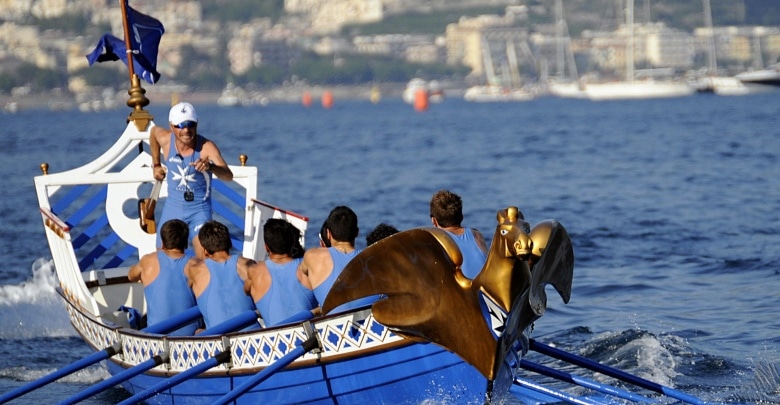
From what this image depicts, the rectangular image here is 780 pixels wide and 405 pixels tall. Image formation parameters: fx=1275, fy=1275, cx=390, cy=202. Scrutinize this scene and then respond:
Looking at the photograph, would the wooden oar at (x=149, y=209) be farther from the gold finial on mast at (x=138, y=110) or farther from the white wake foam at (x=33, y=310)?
the white wake foam at (x=33, y=310)

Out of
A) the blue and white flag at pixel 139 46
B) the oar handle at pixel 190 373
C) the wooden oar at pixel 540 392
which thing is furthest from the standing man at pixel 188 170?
the wooden oar at pixel 540 392

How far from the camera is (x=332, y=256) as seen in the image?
8.44 metres

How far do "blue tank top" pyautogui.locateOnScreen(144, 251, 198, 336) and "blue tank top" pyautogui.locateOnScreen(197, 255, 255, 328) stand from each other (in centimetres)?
50

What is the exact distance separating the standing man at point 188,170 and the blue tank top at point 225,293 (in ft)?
5.38

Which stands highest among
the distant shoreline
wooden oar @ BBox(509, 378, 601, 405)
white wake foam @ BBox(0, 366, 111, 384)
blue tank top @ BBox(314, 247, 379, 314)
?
blue tank top @ BBox(314, 247, 379, 314)

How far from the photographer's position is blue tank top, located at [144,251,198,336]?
9445mm

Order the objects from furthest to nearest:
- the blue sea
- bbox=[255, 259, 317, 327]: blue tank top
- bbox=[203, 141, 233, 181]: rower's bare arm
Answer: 1. the blue sea
2. bbox=[203, 141, 233, 181]: rower's bare arm
3. bbox=[255, 259, 317, 327]: blue tank top

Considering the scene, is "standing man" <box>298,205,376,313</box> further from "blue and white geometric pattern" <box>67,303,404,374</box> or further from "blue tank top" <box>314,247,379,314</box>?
"blue and white geometric pattern" <box>67,303,404,374</box>

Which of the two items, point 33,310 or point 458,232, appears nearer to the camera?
point 458,232

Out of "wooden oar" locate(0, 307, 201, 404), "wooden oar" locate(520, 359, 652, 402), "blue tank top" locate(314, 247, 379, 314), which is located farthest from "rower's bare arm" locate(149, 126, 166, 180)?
"wooden oar" locate(520, 359, 652, 402)

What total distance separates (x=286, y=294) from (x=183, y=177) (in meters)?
2.41

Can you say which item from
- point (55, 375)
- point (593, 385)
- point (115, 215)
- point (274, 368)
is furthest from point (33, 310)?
point (593, 385)

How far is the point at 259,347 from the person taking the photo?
8.17 metres

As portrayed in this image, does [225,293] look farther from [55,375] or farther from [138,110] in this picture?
[138,110]
